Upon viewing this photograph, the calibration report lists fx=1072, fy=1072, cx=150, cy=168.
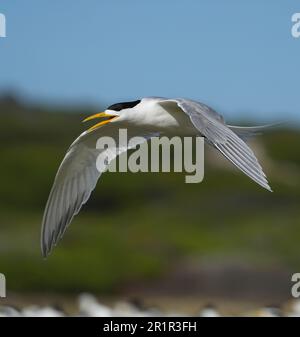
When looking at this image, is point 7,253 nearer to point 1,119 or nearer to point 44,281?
point 44,281

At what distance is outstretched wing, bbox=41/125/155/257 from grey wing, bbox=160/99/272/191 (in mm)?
1197

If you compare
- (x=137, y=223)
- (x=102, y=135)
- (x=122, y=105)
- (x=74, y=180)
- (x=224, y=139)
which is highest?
(x=137, y=223)

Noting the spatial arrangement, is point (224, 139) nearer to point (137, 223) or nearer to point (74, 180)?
point (74, 180)

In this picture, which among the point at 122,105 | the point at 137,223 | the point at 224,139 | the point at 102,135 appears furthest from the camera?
the point at 137,223

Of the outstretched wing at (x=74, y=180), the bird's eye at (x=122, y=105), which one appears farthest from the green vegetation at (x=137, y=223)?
the bird's eye at (x=122, y=105)

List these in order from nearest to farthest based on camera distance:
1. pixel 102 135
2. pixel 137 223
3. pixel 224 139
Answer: pixel 224 139, pixel 102 135, pixel 137 223

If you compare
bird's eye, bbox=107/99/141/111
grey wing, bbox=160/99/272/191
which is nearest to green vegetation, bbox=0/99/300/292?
bird's eye, bbox=107/99/141/111

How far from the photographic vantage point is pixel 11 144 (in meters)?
39.0

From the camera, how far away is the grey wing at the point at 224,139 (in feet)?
Answer: 19.2

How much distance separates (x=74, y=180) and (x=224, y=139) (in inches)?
80.7

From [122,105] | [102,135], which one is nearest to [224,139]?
[122,105]

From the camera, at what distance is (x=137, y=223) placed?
96.7 feet

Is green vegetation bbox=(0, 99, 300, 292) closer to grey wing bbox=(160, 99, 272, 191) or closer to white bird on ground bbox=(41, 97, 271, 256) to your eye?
white bird on ground bbox=(41, 97, 271, 256)
